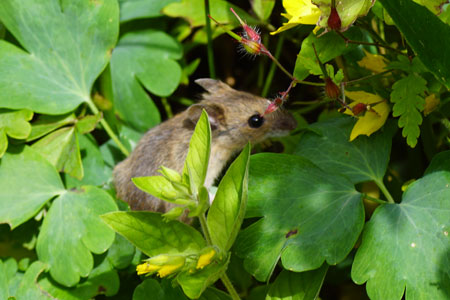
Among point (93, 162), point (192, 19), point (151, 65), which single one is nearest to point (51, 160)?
point (93, 162)

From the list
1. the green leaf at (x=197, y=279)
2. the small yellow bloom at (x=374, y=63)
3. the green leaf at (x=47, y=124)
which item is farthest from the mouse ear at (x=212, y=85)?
the green leaf at (x=197, y=279)

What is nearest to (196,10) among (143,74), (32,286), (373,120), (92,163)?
(143,74)

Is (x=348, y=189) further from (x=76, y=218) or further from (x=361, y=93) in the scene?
(x=76, y=218)

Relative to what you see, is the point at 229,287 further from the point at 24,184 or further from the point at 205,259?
the point at 24,184

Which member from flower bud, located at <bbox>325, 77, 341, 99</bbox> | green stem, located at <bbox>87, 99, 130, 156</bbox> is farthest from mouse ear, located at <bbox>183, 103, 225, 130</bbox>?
flower bud, located at <bbox>325, 77, 341, 99</bbox>

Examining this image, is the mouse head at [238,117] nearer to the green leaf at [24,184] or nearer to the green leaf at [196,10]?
the green leaf at [196,10]
